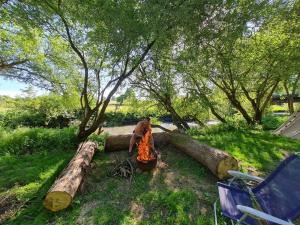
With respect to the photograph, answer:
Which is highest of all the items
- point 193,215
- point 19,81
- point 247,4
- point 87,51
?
point 247,4

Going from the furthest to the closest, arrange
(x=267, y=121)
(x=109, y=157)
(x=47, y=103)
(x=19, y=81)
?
(x=267, y=121)
(x=47, y=103)
(x=19, y=81)
(x=109, y=157)

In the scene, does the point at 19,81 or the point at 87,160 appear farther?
the point at 19,81

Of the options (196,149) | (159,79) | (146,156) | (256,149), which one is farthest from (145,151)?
(159,79)

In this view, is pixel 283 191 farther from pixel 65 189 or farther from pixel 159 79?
pixel 159 79

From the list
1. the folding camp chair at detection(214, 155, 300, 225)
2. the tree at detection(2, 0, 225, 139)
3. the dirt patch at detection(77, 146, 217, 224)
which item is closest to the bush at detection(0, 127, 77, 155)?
the tree at detection(2, 0, 225, 139)

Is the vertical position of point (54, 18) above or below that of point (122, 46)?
above

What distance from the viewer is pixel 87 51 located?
8.00 m

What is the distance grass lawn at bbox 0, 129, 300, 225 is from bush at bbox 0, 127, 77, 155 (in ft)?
2.43

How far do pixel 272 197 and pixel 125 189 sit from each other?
272cm

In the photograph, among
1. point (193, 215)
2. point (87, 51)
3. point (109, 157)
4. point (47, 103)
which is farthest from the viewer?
point (47, 103)

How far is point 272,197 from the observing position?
343cm

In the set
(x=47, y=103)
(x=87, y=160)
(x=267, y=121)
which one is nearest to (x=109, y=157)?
(x=87, y=160)

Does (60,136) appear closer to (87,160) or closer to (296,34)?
(87,160)

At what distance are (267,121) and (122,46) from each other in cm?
1715
